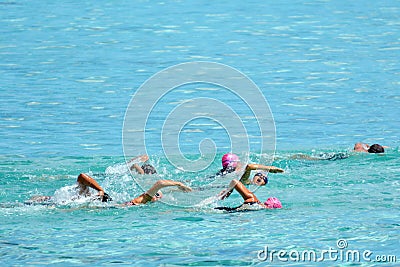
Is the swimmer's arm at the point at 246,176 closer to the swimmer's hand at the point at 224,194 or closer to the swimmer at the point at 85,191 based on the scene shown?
the swimmer's hand at the point at 224,194

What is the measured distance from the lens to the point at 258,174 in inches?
454

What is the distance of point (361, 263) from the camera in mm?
8555

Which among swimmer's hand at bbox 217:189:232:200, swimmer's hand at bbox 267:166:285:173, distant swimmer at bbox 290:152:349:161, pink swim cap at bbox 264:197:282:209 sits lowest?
pink swim cap at bbox 264:197:282:209

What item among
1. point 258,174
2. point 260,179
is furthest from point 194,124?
point 260,179

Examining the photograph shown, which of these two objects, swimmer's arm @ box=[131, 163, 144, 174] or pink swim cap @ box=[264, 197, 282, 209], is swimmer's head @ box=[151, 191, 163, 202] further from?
pink swim cap @ box=[264, 197, 282, 209]

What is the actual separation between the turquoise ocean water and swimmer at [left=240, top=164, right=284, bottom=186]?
6.9 inches

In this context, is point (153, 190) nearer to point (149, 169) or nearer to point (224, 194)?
point (224, 194)

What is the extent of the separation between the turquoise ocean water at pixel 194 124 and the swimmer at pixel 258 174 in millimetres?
175

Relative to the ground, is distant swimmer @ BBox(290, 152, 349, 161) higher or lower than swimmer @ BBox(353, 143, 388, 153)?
lower

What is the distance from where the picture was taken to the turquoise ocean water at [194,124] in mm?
9203

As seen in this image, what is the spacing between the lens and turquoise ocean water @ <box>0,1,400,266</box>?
9203mm

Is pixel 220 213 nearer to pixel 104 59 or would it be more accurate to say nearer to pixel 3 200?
pixel 3 200

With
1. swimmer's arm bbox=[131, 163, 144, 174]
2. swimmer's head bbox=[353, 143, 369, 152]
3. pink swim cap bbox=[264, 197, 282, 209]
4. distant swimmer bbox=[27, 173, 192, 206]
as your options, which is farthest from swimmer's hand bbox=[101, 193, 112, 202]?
swimmer's head bbox=[353, 143, 369, 152]

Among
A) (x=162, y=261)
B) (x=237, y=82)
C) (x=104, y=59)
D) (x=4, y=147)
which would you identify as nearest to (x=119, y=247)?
(x=162, y=261)
